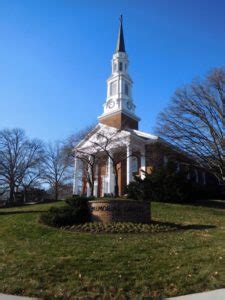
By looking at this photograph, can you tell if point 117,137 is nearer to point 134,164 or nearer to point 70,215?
point 134,164

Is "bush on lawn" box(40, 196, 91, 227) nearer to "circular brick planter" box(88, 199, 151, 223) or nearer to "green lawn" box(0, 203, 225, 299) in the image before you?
"circular brick planter" box(88, 199, 151, 223)

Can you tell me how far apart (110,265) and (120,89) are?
41.7m

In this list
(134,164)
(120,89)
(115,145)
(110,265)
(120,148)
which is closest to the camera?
(110,265)

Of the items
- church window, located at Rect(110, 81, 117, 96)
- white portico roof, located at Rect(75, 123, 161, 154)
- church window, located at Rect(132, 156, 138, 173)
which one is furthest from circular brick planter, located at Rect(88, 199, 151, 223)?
church window, located at Rect(110, 81, 117, 96)

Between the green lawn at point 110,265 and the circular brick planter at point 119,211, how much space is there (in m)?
2.49

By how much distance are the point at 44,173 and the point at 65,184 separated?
15.0 ft

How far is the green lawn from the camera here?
638 cm

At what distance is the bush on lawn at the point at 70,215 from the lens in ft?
45.2

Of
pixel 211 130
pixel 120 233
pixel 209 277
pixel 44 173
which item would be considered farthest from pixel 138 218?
pixel 44 173

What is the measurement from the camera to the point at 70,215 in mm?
13984

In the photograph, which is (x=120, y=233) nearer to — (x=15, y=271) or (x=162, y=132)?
(x=15, y=271)

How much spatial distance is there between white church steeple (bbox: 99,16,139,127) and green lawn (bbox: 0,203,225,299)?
3535 centimetres

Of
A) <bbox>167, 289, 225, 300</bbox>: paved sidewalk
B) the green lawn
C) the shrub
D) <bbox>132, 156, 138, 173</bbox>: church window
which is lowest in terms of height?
<bbox>167, 289, 225, 300</bbox>: paved sidewalk

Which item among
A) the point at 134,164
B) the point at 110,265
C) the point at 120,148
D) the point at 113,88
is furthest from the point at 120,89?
the point at 110,265
